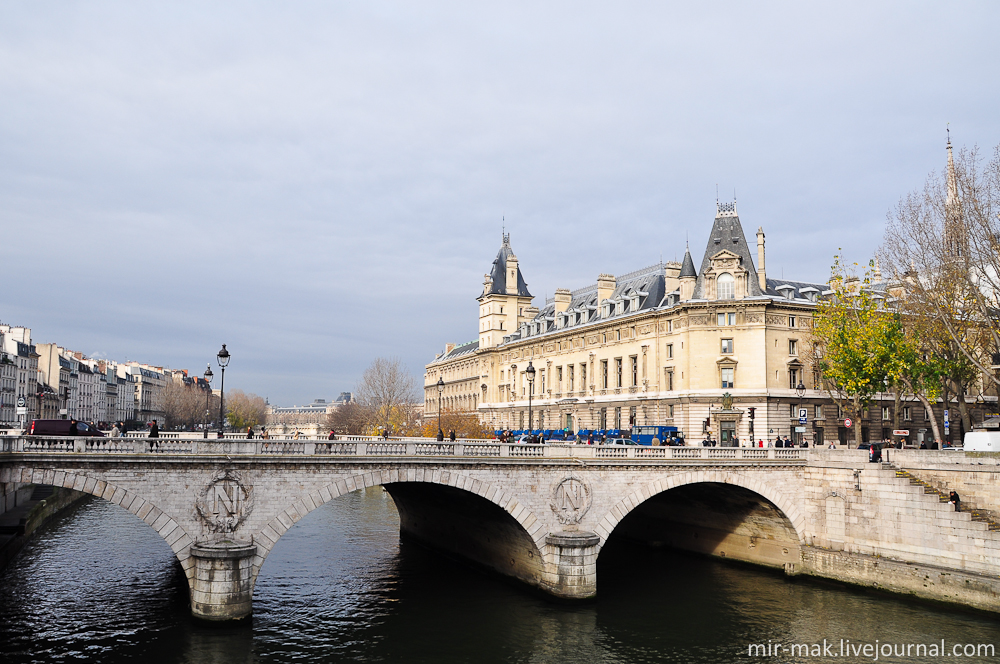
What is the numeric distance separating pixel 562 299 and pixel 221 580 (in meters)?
74.6

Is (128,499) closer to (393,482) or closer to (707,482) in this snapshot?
(393,482)

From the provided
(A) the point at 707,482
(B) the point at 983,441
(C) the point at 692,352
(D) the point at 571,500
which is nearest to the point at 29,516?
(D) the point at 571,500

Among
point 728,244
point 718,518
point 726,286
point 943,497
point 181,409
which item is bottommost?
point 718,518

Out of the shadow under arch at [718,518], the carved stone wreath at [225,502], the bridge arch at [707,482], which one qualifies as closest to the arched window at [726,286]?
the shadow under arch at [718,518]

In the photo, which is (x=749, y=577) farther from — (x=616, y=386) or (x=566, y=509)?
(x=616, y=386)

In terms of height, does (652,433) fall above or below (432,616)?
above

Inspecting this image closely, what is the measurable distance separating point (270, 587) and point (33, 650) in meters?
10.4

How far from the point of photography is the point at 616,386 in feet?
259

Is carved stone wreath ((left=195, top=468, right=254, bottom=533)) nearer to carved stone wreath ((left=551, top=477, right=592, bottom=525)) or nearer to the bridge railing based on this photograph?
the bridge railing

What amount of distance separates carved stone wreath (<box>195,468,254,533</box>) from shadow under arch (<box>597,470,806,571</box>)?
15.2m

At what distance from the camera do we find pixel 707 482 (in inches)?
1496

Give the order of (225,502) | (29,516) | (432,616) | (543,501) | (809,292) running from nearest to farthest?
1. (225,502)
2. (432,616)
3. (543,501)
4. (29,516)
5. (809,292)

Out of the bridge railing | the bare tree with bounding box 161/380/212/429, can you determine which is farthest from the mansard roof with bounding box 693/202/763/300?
the bare tree with bounding box 161/380/212/429

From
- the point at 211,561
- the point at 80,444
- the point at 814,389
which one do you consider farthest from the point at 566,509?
the point at 814,389
